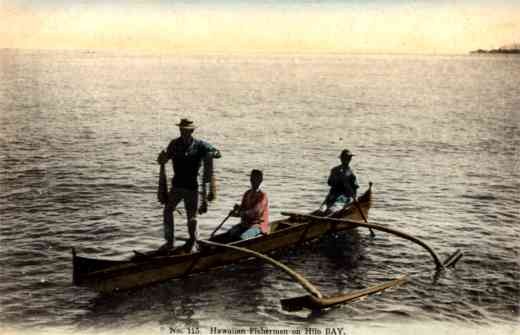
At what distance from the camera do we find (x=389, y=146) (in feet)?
99.7

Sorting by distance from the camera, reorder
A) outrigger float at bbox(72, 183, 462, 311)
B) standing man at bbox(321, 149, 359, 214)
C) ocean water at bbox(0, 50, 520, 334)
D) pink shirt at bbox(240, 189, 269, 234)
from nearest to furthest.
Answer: outrigger float at bbox(72, 183, 462, 311)
ocean water at bbox(0, 50, 520, 334)
pink shirt at bbox(240, 189, 269, 234)
standing man at bbox(321, 149, 359, 214)

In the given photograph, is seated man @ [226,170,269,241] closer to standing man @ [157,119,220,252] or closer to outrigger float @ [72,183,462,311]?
outrigger float @ [72,183,462,311]

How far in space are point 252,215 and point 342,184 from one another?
11.4ft

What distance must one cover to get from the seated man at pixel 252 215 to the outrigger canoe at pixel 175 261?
0.76 feet

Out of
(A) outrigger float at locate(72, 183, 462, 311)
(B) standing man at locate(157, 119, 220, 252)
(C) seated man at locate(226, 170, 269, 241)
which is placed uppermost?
(B) standing man at locate(157, 119, 220, 252)

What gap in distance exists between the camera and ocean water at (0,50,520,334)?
36.3 ft

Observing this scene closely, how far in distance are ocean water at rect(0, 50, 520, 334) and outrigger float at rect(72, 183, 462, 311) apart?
10.0 inches

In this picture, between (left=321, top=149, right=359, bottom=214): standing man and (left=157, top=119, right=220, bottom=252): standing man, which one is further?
(left=321, top=149, right=359, bottom=214): standing man

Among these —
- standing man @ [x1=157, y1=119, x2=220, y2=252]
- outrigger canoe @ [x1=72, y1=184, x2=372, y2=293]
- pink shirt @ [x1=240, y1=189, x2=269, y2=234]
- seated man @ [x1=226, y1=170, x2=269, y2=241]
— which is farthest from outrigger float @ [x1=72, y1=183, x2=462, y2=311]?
standing man @ [x1=157, y1=119, x2=220, y2=252]

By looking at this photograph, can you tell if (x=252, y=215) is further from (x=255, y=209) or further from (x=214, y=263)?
(x=214, y=263)

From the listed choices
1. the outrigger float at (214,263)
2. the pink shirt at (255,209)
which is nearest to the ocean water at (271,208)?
the outrigger float at (214,263)

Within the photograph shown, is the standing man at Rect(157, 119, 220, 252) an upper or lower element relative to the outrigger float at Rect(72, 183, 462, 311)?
upper

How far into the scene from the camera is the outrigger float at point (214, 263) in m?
10.8

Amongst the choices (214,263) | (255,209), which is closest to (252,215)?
(255,209)
